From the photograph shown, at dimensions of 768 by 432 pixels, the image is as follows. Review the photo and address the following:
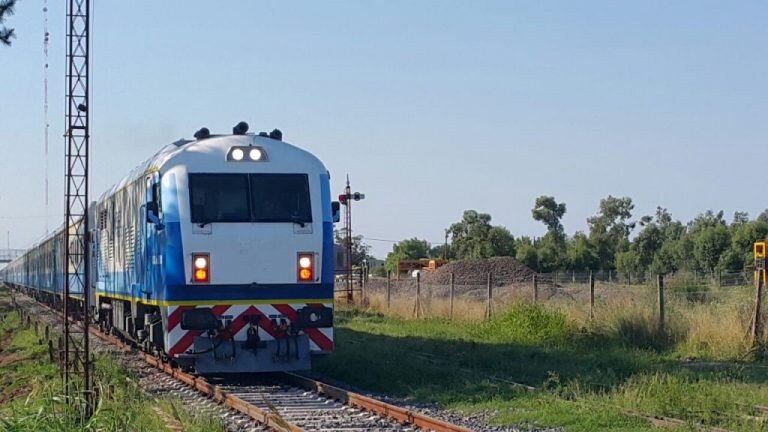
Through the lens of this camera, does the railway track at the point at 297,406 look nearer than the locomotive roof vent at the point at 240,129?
Yes

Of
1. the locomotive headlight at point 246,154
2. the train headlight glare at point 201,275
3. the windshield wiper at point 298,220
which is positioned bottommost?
the train headlight glare at point 201,275

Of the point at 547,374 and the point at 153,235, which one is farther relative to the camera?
the point at 547,374

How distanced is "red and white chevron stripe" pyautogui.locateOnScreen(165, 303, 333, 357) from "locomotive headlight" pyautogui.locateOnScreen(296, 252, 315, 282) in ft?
1.25

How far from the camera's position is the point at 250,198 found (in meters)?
14.5

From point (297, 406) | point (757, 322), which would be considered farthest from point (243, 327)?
point (757, 322)

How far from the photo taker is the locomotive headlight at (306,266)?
1451cm

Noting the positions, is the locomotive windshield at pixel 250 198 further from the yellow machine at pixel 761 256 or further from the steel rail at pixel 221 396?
the yellow machine at pixel 761 256

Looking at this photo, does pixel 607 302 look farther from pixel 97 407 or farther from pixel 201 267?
pixel 97 407

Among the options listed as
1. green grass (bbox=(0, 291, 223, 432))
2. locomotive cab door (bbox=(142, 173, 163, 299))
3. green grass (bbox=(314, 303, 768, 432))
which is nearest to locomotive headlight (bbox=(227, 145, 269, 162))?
locomotive cab door (bbox=(142, 173, 163, 299))

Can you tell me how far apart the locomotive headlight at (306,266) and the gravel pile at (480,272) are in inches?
1436

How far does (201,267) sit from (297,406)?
2.63m

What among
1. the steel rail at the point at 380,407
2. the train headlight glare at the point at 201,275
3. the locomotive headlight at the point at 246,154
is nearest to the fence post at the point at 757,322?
the steel rail at the point at 380,407

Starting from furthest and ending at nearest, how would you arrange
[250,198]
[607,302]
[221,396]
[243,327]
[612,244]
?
[612,244]
[607,302]
[250,198]
[243,327]
[221,396]

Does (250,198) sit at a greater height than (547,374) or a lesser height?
greater
